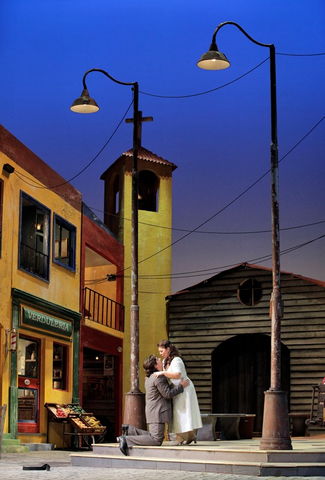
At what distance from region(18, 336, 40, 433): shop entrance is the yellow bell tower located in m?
7.59

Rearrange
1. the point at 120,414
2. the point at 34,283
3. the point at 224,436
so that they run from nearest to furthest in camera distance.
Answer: the point at 224,436
the point at 34,283
the point at 120,414

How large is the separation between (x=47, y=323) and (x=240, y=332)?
346 inches

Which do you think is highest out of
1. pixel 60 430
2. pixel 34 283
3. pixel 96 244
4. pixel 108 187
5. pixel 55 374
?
pixel 108 187

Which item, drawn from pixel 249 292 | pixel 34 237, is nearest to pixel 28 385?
pixel 34 237

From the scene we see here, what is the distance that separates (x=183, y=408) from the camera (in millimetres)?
13789

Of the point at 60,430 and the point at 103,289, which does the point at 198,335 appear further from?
the point at 60,430

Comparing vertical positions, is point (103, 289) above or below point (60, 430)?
above

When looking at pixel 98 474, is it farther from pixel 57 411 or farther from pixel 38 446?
pixel 57 411

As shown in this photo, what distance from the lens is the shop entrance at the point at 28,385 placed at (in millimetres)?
21234

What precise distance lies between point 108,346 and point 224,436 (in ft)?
30.2

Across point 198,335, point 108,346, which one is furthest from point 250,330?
point 108,346

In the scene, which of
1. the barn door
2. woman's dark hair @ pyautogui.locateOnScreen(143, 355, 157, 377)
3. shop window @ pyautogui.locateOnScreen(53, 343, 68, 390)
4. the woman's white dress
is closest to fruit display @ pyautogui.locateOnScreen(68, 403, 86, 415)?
shop window @ pyautogui.locateOnScreen(53, 343, 68, 390)

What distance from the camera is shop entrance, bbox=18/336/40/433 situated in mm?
21234

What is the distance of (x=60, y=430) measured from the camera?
74.5 feet
